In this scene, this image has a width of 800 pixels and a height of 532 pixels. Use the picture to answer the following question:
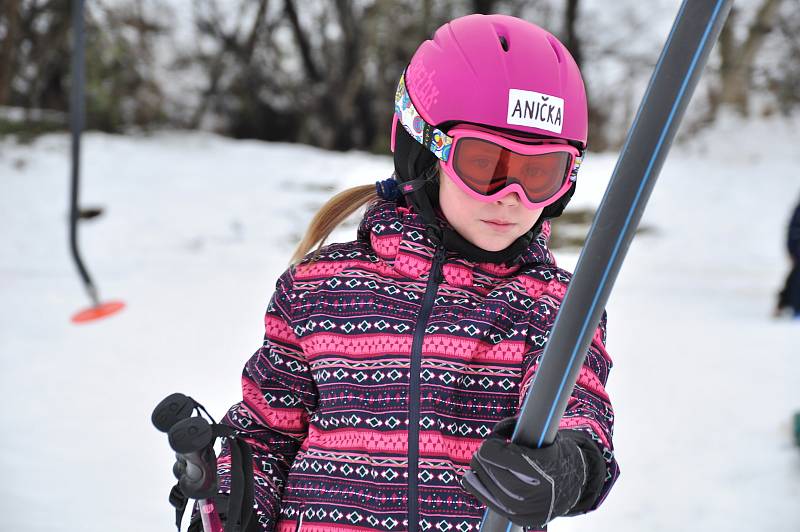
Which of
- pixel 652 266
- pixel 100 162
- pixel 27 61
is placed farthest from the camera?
pixel 27 61

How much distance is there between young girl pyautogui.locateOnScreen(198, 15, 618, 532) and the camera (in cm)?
137

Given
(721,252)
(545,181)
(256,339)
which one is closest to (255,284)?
(256,339)

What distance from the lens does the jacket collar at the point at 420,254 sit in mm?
1458

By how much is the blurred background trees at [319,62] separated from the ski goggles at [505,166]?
10.5m

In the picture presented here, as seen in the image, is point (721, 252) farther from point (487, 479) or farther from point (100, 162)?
point (487, 479)

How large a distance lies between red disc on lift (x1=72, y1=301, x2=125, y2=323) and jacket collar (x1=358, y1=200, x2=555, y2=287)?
4.38 m

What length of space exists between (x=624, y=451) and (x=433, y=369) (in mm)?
2719

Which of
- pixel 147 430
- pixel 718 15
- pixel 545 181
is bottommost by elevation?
pixel 147 430

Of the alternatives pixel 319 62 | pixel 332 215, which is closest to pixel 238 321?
pixel 332 215

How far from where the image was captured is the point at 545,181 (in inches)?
54.6

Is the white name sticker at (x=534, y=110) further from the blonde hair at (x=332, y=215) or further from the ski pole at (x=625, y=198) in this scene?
the ski pole at (x=625, y=198)

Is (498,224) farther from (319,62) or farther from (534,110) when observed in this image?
(319,62)

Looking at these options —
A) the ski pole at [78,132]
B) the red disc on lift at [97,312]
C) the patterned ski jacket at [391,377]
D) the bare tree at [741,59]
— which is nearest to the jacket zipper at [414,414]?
the patterned ski jacket at [391,377]

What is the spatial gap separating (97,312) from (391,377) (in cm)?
457
